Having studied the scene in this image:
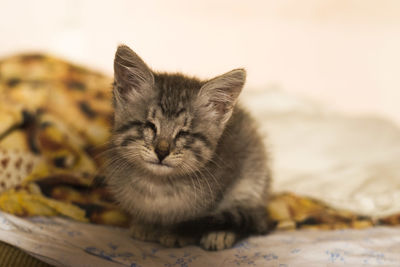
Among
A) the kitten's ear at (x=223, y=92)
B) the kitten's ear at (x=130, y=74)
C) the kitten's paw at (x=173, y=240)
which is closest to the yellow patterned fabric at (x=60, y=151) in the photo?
the kitten's paw at (x=173, y=240)

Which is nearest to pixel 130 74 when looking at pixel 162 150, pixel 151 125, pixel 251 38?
pixel 151 125

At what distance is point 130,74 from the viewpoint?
1.27 m

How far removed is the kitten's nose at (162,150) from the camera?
3.77 ft

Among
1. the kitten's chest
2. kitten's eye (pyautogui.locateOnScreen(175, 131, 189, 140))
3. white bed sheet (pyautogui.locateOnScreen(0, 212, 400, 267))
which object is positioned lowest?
white bed sheet (pyautogui.locateOnScreen(0, 212, 400, 267))

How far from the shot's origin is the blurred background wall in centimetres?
293

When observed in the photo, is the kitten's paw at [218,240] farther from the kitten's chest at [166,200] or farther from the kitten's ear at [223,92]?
the kitten's ear at [223,92]

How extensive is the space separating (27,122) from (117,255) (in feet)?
3.49

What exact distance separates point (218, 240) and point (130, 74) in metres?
0.64

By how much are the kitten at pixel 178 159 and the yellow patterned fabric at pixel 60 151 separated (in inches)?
7.7

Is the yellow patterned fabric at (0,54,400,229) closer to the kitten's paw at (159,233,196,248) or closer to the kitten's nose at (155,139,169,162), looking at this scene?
the kitten's paw at (159,233,196,248)

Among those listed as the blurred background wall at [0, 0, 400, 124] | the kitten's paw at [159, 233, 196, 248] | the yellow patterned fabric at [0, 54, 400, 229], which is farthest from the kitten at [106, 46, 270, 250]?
the blurred background wall at [0, 0, 400, 124]

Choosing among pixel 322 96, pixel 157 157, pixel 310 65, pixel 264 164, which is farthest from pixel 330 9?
pixel 157 157

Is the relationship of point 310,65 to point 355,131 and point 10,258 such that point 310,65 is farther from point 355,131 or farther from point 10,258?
point 10,258

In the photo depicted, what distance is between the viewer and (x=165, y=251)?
1260 mm
